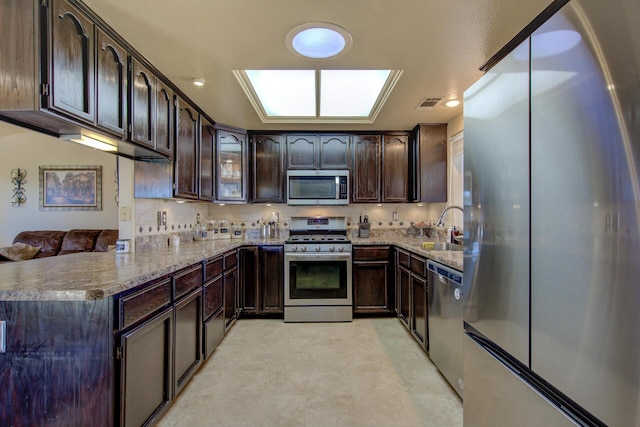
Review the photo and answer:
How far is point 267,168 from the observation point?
12.1 feet

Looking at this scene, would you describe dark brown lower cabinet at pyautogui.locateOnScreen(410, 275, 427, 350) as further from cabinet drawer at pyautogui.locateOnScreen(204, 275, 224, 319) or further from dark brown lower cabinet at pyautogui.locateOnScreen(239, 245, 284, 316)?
cabinet drawer at pyautogui.locateOnScreen(204, 275, 224, 319)

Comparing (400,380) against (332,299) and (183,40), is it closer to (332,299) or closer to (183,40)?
(332,299)

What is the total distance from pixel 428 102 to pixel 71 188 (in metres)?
5.90

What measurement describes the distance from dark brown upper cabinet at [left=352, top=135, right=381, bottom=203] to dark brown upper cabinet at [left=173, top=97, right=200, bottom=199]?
74.1 inches

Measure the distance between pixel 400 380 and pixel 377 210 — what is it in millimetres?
2273

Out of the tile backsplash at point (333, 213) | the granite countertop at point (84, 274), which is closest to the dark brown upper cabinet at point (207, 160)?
the tile backsplash at point (333, 213)

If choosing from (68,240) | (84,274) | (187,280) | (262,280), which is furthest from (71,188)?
(84,274)

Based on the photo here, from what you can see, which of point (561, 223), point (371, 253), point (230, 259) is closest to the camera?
point (561, 223)

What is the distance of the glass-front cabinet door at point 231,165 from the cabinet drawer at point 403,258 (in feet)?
6.56

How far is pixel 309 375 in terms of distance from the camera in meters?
2.15

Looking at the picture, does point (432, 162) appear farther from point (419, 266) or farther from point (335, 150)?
point (419, 266)

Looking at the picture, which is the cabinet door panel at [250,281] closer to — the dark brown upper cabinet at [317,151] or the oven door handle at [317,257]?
the oven door handle at [317,257]

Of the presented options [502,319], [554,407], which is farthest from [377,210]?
[554,407]

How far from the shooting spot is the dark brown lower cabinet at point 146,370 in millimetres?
1306
